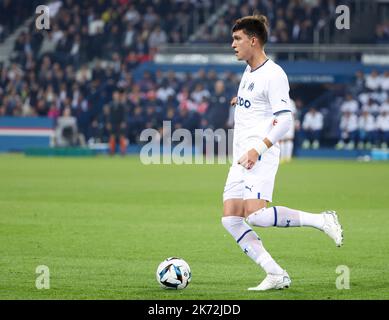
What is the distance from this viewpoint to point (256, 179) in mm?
8703

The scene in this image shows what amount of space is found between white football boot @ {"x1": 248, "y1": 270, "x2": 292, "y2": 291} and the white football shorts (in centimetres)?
68

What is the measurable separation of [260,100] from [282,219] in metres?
1.10

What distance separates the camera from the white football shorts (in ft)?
28.6

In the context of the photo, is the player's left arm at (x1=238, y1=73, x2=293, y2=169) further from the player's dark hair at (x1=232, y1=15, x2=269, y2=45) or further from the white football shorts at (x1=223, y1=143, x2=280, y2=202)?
the player's dark hair at (x1=232, y1=15, x2=269, y2=45)

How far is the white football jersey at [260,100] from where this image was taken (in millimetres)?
8727

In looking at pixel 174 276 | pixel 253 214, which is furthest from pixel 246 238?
pixel 174 276

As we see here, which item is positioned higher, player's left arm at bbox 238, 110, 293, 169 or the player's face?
the player's face

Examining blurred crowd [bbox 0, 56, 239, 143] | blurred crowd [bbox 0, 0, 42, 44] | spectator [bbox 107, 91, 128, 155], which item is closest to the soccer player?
blurred crowd [bbox 0, 56, 239, 143]

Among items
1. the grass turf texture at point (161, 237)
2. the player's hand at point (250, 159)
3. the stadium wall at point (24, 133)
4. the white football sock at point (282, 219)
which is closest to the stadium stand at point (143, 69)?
the stadium wall at point (24, 133)

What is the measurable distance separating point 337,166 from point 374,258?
18.2m

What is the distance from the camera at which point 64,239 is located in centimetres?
1239

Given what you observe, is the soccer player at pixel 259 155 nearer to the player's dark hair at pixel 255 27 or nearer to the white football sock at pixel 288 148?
the player's dark hair at pixel 255 27

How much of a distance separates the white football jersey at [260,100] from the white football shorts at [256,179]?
0.22 meters

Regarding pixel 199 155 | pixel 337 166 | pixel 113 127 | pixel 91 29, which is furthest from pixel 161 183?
pixel 91 29
